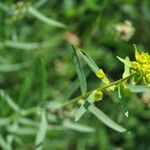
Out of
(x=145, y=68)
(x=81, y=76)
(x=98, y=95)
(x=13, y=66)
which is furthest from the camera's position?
(x=13, y=66)

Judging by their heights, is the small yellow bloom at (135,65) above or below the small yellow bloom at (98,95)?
above

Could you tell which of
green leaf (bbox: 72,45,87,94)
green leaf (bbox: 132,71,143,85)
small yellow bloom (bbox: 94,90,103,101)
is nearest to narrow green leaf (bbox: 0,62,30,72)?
green leaf (bbox: 72,45,87,94)

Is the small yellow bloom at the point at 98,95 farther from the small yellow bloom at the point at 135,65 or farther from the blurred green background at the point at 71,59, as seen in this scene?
the blurred green background at the point at 71,59

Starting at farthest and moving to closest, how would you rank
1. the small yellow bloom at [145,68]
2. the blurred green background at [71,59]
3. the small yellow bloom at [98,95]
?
1. the blurred green background at [71,59]
2. the small yellow bloom at [98,95]
3. the small yellow bloom at [145,68]

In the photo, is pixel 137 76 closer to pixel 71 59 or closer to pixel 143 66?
pixel 143 66

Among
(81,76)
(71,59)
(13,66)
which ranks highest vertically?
(13,66)

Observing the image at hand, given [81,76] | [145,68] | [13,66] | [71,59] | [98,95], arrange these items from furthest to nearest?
1. [71,59]
2. [13,66]
3. [81,76]
4. [98,95]
5. [145,68]

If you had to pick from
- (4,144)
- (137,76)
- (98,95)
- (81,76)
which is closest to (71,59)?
(4,144)

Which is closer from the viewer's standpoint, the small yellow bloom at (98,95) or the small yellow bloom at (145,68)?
the small yellow bloom at (145,68)

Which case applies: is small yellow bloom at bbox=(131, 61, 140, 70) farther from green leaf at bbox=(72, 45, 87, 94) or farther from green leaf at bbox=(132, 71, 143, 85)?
green leaf at bbox=(72, 45, 87, 94)

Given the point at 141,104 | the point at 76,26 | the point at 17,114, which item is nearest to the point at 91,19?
the point at 76,26

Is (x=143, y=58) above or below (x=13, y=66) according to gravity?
below

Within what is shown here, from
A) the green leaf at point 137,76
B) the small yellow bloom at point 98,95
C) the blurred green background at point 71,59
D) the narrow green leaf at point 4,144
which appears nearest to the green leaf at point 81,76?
the small yellow bloom at point 98,95

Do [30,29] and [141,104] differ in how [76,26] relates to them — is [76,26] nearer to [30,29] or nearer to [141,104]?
[30,29]
